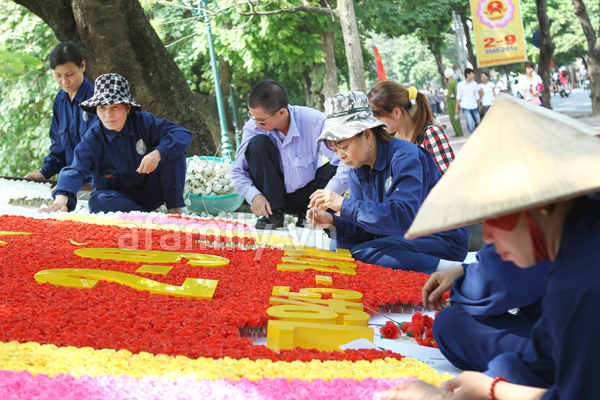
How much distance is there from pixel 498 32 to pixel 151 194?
11.0m

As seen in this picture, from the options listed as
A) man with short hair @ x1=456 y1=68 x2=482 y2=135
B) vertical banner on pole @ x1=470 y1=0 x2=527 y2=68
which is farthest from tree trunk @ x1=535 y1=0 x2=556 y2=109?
man with short hair @ x1=456 y1=68 x2=482 y2=135

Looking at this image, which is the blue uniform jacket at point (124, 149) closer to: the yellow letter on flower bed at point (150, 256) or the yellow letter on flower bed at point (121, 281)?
the yellow letter on flower bed at point (150, 256)

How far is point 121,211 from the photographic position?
16.7 ft

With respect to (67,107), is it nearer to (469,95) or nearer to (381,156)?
(381,156)

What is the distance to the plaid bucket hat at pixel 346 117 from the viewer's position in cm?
325

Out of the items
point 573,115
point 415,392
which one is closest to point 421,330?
point 415,392

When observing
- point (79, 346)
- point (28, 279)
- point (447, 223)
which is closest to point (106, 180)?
point (28, 279)

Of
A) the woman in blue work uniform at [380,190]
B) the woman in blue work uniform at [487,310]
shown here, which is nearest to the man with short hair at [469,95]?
the woman in blue work uniform at [380,190]

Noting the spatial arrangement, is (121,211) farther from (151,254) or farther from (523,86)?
(523,86)

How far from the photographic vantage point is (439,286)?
2240 mm

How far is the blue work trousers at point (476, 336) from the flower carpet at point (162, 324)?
0.19 meters

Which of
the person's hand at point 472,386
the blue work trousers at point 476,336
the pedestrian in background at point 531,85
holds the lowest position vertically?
the blue work trousers at point 476,336

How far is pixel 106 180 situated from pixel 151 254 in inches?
73.4

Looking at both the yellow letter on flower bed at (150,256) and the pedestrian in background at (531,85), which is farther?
the pedestrian in background at (531,85)
